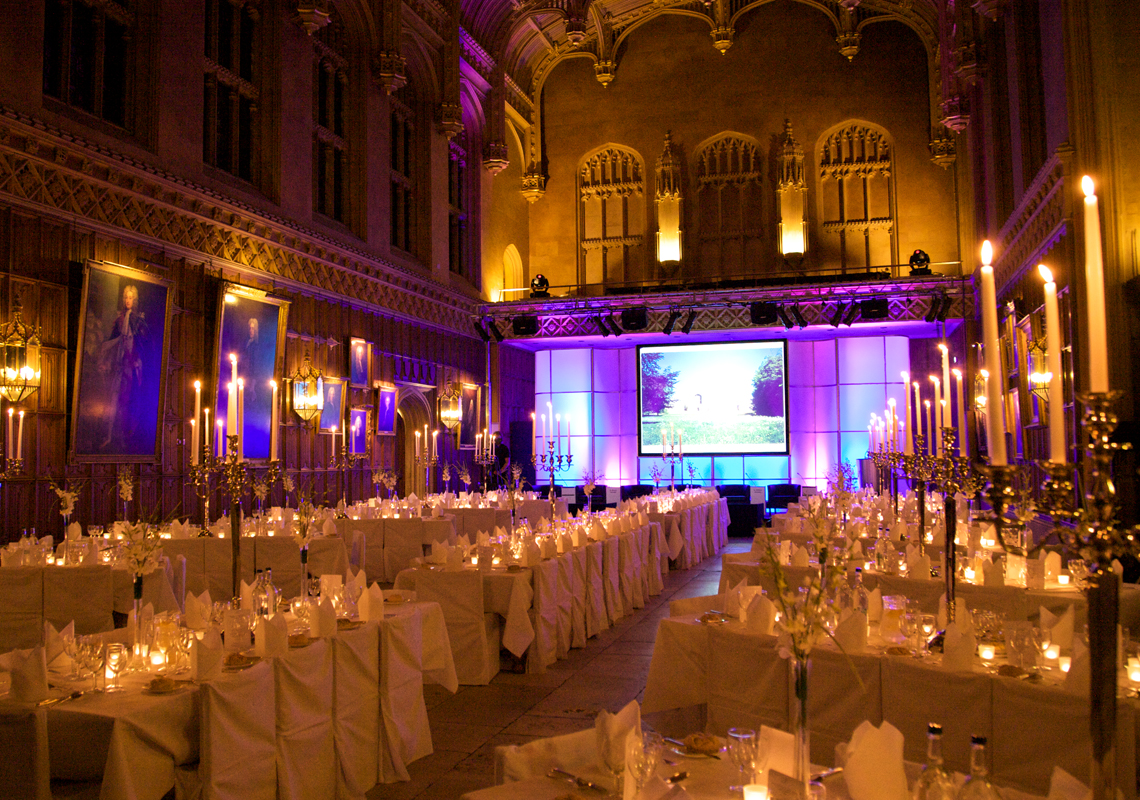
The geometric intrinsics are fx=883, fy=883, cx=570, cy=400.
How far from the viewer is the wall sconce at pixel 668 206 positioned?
66.4 ft

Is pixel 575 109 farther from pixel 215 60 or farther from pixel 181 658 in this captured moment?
pixel 181 658

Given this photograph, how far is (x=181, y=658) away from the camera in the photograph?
3.58 meters

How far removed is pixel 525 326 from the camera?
61.7 feet

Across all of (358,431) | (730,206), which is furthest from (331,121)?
(730,206)

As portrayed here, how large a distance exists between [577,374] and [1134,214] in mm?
14257

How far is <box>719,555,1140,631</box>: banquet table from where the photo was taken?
15.0 feet

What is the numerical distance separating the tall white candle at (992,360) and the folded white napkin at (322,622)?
3125mm

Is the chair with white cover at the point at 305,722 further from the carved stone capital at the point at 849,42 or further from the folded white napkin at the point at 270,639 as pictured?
the carved stone capital at the point at 849,42

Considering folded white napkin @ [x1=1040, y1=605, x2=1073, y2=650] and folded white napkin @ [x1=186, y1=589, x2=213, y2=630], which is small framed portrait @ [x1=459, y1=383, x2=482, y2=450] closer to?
folded white napkin @ [x1=186, y1=589, x2=213, y2=630]

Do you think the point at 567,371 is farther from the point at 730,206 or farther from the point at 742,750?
the point at 742,750

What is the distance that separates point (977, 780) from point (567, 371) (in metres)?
19.2

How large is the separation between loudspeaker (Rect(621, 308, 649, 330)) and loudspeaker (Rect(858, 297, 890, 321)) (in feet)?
13.6

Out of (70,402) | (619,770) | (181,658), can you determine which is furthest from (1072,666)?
(70,402)

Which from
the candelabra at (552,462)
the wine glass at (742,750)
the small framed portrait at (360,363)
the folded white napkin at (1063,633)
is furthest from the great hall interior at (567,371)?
the candelabra at (552,462)
